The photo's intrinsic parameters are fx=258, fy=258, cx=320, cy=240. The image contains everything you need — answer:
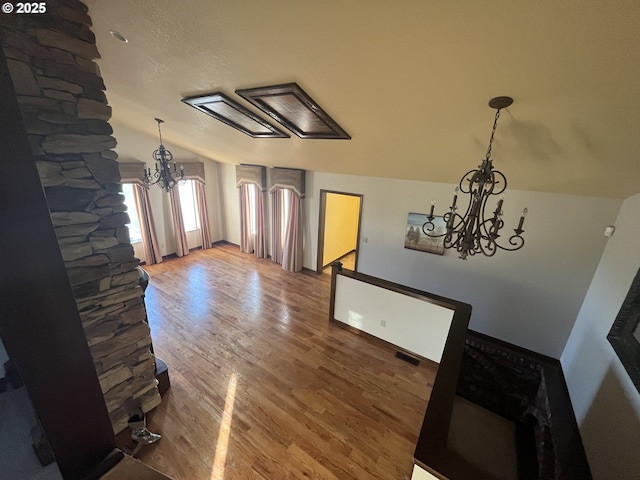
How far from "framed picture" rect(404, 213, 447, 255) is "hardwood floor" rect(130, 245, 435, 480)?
65.8 inches

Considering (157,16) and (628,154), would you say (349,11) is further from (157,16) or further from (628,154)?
(628,154)

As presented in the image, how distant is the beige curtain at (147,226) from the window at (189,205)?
2.71 feet

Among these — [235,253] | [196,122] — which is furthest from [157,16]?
[235,253]

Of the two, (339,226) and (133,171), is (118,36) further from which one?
(339,226)

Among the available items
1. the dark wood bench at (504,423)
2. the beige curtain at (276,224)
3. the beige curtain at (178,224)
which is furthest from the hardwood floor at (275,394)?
the beige curtain at (178,224)

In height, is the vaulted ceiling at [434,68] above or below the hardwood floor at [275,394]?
above

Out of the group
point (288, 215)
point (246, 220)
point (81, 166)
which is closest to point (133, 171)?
point (246, 220)

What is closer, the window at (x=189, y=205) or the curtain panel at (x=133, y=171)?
the curtain panel at (x=133, y=171)

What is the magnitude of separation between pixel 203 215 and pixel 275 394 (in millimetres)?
5109

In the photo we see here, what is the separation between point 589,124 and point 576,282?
2.29 meters

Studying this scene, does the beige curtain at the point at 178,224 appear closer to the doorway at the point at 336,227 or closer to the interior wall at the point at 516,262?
the doorway at the point at 336,227

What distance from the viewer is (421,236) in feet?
13.7

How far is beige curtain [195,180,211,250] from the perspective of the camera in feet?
21.2

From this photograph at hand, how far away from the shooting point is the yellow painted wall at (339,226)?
583 centimetres
